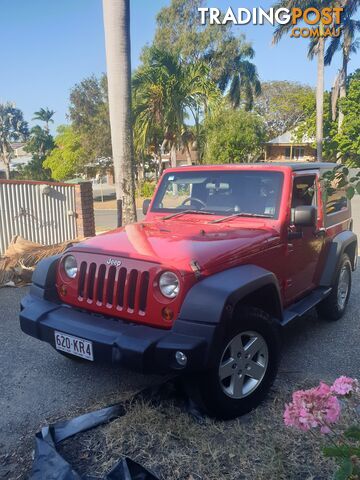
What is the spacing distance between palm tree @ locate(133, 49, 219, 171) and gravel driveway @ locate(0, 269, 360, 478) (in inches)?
643

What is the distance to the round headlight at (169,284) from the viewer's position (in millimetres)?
2836

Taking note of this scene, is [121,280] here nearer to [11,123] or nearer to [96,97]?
[96,97]

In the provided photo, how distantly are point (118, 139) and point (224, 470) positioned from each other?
241 inches

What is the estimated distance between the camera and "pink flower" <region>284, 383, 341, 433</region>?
1828mm

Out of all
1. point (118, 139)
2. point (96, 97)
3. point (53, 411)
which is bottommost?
point (53, 411)

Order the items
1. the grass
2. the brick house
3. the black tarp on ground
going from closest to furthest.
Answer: the black tarp on ground, the grass, the brick house

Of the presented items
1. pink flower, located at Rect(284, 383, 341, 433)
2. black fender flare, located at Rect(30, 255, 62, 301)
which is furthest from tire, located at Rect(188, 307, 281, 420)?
black fender flare, located at Rect(30, 255, 62, 301)

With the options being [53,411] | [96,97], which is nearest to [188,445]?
[53,411]

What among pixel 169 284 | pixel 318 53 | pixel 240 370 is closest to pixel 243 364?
pixel 240 370

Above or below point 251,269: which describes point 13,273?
below

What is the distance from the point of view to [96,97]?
33094mm

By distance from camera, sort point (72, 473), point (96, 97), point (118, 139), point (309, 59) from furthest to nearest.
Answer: point (96, 97) → point (309, 59) → point (118, 139) → point (72, 473)

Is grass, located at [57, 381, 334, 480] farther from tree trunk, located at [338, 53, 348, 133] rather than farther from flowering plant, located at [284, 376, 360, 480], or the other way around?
tree trunk, located at [338, 53, 348, 133]

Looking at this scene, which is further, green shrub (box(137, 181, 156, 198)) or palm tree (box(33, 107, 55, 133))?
palm tree (box(33, 107, 55, 133))
